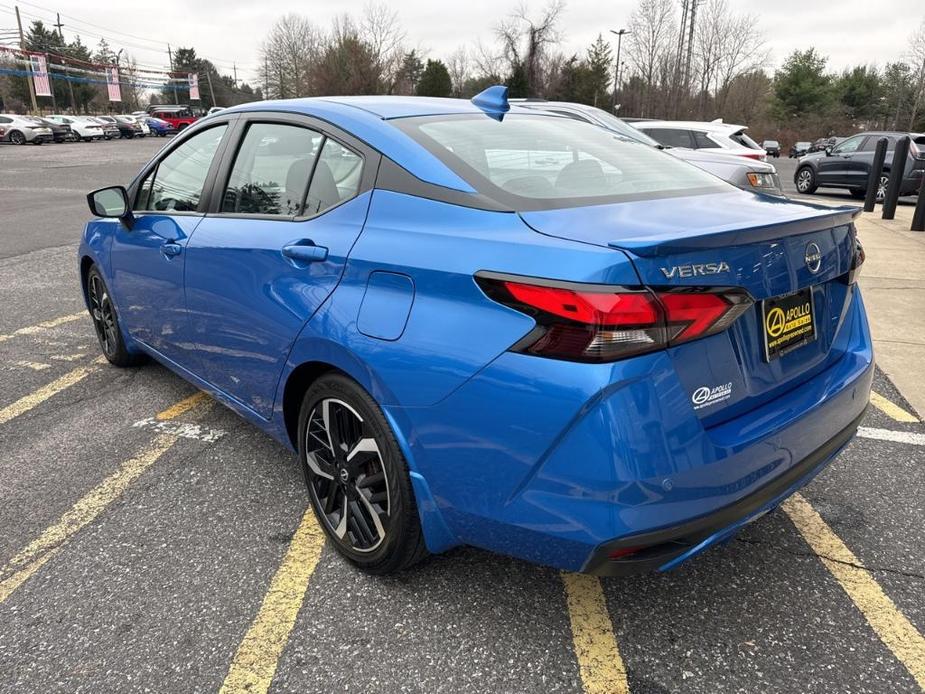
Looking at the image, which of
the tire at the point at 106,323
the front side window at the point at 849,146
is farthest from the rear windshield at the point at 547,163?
the front side window at the point at 849,146

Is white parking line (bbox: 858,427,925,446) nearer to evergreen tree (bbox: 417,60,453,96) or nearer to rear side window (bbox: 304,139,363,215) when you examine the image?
rear side window (bbox: 304,139,363,215)

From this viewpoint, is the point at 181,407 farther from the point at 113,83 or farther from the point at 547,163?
the point at 113,83

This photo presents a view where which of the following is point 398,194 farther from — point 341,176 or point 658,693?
point 658,693

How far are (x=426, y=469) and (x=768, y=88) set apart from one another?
7137cm

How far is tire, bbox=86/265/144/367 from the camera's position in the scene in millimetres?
4203

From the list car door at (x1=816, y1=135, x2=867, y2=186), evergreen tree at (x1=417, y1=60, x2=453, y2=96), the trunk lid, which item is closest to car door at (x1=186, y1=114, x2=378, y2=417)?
the trunk lid

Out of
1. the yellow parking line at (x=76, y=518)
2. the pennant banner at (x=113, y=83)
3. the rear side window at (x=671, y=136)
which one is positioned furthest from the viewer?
the pennant banner at (x=113, y=83)

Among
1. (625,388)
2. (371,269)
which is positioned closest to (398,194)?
(371,269)

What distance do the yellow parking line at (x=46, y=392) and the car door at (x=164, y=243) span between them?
2.29 ft

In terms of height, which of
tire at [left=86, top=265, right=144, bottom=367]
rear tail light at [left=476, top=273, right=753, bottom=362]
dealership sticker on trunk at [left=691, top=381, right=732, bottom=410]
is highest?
rear tail light at [left=476, top=273, right=753, bottom=362]

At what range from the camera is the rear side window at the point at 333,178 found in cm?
236

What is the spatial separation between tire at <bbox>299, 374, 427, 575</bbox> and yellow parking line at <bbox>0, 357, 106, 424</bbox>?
7.30 feet

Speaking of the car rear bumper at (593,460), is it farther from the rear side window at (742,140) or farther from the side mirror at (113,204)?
the rear side window at (742,140)

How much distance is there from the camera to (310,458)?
8.29 feet
